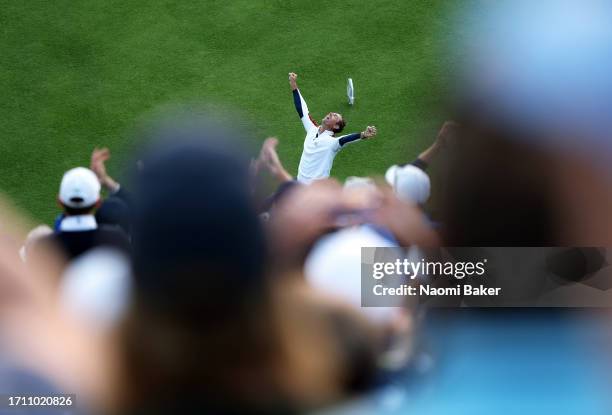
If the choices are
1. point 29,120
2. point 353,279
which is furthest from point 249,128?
point 353,279

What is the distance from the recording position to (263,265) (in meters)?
1.44

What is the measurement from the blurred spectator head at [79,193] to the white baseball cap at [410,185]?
2.35 metres

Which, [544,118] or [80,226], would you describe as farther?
[80,226]

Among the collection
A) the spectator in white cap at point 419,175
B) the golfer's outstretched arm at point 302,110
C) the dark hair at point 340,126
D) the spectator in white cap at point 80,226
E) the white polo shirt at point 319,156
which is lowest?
the spectator in white cap at point 419,175

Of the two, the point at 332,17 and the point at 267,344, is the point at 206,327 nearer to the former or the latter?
the point at 267,344

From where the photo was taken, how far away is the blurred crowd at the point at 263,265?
116 centimetres

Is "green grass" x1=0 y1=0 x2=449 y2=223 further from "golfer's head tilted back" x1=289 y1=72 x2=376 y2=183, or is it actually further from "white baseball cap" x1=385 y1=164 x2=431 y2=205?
"white baseball cap" x1=385 y1=164 x2=431 y2=205

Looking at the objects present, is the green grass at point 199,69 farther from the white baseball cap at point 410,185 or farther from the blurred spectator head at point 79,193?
the white baseball cap at point 410,185

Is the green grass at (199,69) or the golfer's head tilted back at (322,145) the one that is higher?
the green grass at (199,69)

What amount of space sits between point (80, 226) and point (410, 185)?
220 centimetres

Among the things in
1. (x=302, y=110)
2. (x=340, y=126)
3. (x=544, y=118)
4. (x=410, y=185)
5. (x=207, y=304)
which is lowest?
(x=207, y=304)

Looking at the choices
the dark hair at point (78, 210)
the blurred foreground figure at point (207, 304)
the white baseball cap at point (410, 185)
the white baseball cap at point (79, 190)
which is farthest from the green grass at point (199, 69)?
the blurred foreground figure at point (207, 304)

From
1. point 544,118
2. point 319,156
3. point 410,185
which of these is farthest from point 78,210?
point 544,118

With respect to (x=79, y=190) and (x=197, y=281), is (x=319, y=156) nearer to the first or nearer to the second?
(x=79, y=190)
